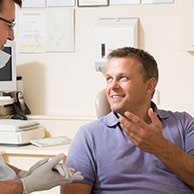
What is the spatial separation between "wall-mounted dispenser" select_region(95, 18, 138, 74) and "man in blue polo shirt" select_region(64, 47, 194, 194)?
110cm

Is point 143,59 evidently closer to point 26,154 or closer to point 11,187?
point 11,187

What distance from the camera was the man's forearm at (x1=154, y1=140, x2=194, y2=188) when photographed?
193 cm

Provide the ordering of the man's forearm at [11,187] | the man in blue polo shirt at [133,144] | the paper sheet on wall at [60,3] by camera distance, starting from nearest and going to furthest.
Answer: the man's forearm at [11,187] < the man in blue polo shirt at [133,144] < the paper sheet on wall at [60,3]

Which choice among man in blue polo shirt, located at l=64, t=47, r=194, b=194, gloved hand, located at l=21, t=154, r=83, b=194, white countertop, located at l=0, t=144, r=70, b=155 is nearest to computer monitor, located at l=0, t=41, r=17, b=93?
white countertop, located at l=0, t=144, r=70, b=155

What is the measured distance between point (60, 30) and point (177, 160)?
6.02 ft

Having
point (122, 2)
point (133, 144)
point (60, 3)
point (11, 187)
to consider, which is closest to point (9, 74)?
point (60, 3)

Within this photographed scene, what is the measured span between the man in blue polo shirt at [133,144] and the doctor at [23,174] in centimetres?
19

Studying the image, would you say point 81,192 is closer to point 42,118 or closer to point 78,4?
point 42,118

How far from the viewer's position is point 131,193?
200cm

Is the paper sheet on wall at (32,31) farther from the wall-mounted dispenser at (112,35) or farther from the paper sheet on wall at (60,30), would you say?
the wall-mounted dispenser at (112,35)

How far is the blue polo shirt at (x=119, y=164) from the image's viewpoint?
6.61 ft

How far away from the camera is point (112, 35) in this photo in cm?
334

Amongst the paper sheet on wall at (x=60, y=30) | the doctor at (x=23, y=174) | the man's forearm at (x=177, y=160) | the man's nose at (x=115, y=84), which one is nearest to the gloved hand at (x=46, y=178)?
the doctor at (x=23, y=174)

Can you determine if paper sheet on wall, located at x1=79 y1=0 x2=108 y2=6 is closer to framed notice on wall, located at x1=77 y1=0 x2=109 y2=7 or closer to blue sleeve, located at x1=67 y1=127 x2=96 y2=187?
framed notice on wall, located at x1=77 y1=0 x2=109 y2=7
